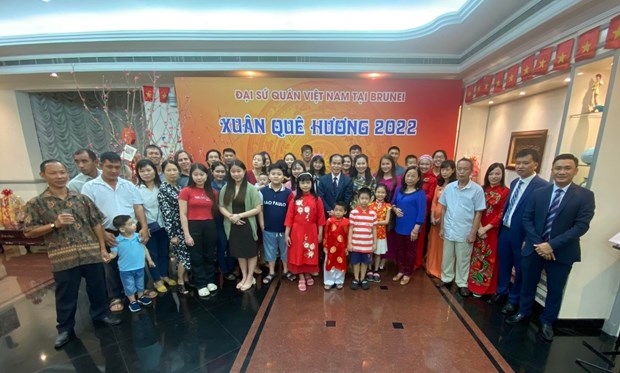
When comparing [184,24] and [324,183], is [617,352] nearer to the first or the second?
[324,183]

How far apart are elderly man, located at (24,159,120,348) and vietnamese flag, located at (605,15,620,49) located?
169 inches

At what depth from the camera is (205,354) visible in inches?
75.5

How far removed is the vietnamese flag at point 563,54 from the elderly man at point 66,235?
14.9 ft

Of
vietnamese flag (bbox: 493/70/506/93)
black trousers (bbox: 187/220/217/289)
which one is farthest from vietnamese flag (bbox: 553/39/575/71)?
Result: black trousers (bbox: 187/220/217/289)

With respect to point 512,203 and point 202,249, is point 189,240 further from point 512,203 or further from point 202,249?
point 512,203

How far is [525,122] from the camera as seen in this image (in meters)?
3.46

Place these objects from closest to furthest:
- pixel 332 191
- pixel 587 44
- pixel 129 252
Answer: pixel 587 44, pixel 129 252, pixel 332 191

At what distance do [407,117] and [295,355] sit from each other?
405cm

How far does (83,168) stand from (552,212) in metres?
4.24

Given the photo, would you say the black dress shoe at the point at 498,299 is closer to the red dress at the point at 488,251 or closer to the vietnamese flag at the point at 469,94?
the red dress at the point at 488,251

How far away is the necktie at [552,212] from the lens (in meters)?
1.95

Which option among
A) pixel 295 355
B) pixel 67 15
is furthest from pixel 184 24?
pixel 295 355

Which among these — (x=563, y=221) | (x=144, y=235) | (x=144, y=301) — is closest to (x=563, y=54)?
(x=563, y=221)

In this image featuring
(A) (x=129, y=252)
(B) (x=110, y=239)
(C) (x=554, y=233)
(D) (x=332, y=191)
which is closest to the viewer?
(C) (x=554, y=233)
